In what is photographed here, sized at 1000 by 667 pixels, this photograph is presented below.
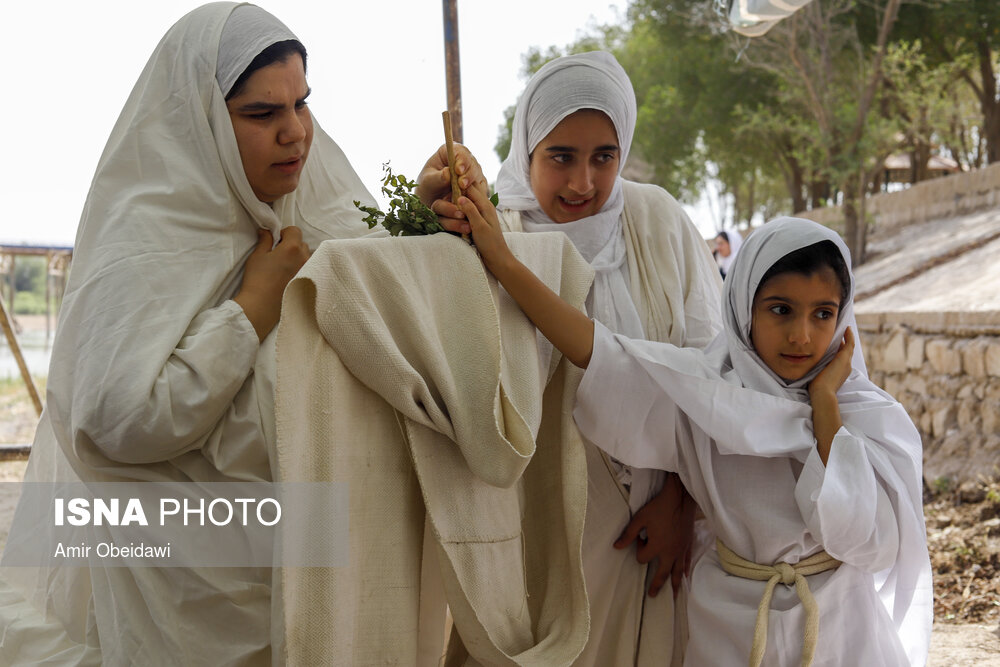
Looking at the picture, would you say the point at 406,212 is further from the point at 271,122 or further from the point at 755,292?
the point at 755,292

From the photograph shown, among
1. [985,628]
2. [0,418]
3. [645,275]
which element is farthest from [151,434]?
[0,418]

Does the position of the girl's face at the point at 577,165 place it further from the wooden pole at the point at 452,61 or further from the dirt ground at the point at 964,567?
the dirt ground at the point at 964,567

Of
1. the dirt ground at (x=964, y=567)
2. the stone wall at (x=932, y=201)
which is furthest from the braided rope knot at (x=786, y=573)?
the stone wall at (x=932, y=201)

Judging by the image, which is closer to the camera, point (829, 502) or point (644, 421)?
point (829, 502)

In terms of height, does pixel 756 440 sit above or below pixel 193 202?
below

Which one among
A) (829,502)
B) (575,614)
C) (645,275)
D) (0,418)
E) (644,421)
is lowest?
(0,418)

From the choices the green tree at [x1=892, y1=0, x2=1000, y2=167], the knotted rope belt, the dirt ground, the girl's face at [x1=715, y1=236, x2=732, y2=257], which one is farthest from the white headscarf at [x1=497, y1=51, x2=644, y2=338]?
the green tree at [x1=892, y1=0, x2=1000, y2=167]

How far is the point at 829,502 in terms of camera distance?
1.86 meters

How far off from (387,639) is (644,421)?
75 centimetres

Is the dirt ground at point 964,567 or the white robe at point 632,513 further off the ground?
the white robe at point 632,513

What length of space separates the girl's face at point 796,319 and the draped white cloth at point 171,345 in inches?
44.2

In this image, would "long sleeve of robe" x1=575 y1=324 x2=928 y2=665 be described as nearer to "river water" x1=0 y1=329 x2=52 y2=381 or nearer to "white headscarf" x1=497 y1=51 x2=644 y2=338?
"white headscarf" x1=497 y1=51 x2=644 y2=338

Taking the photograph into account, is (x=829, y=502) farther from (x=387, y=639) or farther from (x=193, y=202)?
(x=193, y=202)

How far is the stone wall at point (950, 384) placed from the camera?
601 centimetres
